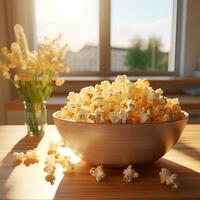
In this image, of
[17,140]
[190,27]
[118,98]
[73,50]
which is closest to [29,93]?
[17,140]

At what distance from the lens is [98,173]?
717 millimetres

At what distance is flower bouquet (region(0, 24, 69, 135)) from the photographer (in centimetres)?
102

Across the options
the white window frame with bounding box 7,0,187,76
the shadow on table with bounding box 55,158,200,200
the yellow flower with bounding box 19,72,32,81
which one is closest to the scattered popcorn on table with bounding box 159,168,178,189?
the shadow on table with bounding box 55,158,200,200

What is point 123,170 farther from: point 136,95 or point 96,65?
point 96,65

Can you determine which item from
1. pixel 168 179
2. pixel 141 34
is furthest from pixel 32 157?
pixel 141 34

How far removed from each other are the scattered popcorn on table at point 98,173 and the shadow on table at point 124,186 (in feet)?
0.03

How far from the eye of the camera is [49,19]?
2791 millimetres

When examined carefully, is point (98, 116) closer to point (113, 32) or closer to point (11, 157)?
point (11, 157)

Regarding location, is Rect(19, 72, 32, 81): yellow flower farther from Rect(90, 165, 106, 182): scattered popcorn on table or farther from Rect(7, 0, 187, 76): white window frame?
Rect(7, 0, 187, 76): white window frame

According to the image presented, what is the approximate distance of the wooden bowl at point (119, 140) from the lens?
707mm

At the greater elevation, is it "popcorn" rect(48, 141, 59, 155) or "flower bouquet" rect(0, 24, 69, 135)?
"flower bouquet" rect(0, 24, 69, 135)

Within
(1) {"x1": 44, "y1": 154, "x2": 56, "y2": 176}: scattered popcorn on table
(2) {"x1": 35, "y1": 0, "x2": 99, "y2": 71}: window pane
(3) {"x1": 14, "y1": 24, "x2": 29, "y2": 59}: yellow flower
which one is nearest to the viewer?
(1) {"x1": 44, "y1": 154, "x2": 56, "y2": 176}: scattered popcorn on table

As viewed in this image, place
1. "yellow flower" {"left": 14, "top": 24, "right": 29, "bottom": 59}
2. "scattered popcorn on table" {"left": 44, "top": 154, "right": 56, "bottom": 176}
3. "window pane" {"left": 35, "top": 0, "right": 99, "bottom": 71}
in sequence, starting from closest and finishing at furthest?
"scattered popcorn on table" {"left": 44, "top": 154, "right": 56, "bottom": 176} → "yellow flower" {"left": 14, "top": 24, "right": 29, "bottom": 59} → "window pane" {"left": 35, "top": 0, "right": 99, "bottom": 71}

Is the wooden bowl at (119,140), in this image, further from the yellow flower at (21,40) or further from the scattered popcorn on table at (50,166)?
the yellow flower at (21,40)
